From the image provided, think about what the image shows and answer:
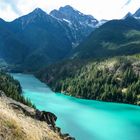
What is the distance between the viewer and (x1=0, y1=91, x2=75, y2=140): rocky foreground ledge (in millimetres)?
58000

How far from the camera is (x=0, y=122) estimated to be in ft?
193

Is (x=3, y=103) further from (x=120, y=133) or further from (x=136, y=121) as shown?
(x=136, y=121)

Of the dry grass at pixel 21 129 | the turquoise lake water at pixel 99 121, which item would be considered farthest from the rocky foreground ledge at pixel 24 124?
the turquoise lake water at pixel 99 121

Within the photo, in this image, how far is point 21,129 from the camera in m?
61.6

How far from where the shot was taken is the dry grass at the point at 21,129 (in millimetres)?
57031

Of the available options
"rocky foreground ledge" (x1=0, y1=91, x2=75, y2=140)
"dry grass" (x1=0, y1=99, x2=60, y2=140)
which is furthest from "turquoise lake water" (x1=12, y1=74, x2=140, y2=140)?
"dry grass" (x1=0, y1=99, x2=60, y2=140)

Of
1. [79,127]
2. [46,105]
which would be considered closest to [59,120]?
[79,127]

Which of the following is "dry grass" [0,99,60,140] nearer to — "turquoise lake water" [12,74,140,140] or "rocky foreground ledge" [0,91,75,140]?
"rocky foreground ledge" [0,91,75,140]

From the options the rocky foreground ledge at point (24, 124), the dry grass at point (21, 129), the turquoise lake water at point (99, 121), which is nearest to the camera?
the dry grass at point (21, 129)

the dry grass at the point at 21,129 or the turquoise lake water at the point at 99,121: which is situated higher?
the dry grass at the point at 21,129

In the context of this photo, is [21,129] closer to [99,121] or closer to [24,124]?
[24,124]

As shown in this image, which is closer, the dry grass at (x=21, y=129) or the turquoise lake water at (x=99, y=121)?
the dry grass at (x=21, y=129)

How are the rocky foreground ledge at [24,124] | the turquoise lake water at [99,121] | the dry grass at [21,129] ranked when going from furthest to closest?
the turquoise lake water at [99,121]
the rocky foreground ledge at [24,124]
the dry grass at [21,129]

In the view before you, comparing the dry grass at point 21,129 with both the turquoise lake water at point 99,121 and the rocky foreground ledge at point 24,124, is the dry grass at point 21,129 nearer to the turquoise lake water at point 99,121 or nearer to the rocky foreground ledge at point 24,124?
the rocky foreground ledge at point 24,124
